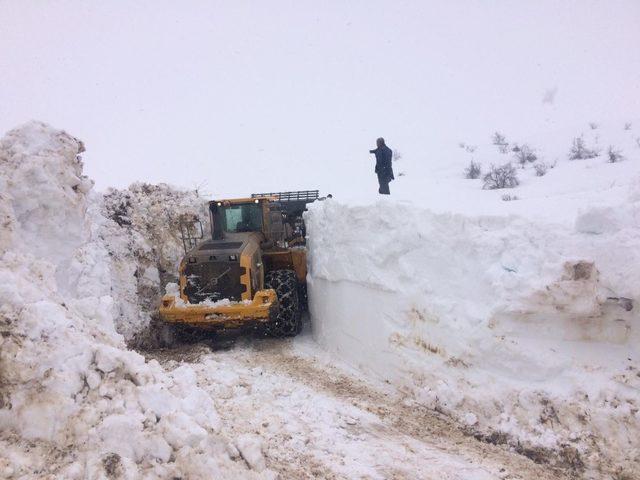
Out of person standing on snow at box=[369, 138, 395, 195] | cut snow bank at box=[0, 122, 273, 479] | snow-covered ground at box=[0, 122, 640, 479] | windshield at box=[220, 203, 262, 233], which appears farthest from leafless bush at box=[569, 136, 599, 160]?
cut snow bank at box=[0, 122, 273, 479]

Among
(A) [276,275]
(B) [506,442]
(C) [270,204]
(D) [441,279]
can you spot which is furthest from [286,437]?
(C) [270,204]

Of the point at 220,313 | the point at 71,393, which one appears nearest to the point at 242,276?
the point at 220,313

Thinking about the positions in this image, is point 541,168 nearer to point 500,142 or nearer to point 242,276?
point 500,142

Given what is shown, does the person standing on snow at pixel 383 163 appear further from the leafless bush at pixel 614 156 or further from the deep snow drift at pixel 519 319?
the leafless bush at pixel 614 156

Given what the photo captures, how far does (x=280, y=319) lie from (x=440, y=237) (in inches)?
130

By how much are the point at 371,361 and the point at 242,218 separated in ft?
13.2

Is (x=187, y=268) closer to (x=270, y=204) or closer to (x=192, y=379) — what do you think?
(x=270, y=204)

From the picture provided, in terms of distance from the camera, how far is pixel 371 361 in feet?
21.3

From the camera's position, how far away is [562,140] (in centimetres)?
1551

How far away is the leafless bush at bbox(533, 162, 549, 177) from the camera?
40.4 feet

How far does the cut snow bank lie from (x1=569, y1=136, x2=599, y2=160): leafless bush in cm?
1248

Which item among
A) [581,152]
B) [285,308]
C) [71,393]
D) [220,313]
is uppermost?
[581,152]

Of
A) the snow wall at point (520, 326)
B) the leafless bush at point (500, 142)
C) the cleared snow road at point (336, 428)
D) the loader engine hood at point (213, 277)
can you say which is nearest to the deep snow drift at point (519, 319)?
the snow wall at point (520, 326)

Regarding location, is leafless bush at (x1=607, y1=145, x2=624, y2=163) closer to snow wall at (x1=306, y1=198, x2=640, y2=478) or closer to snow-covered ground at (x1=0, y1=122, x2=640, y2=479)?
snow-covered ground at (x1=0, y1=122, x2=640, y2=479)
